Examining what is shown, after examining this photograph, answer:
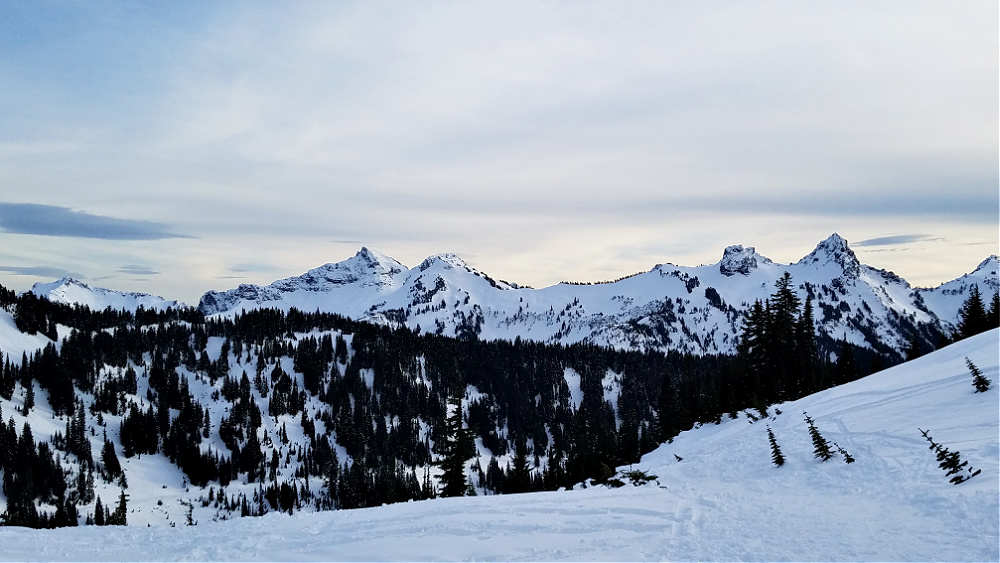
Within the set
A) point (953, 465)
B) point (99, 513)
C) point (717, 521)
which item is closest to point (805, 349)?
point (953, 465)

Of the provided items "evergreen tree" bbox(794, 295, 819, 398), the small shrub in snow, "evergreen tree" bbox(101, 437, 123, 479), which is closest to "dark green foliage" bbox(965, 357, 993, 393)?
the small shrub in snow

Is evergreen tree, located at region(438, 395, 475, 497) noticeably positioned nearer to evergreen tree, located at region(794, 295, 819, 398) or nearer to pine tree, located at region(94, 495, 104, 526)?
evergreen tree, located at region(794, 295, 819, 398)

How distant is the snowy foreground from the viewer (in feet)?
39.7

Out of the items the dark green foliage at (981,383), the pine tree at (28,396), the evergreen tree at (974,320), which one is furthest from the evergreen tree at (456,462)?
the pine tree at (28,396)

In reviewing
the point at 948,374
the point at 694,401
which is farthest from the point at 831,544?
the point at 694,401

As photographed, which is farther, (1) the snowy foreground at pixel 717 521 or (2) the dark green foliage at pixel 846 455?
(2) the dark green foliage at pixel 846 455

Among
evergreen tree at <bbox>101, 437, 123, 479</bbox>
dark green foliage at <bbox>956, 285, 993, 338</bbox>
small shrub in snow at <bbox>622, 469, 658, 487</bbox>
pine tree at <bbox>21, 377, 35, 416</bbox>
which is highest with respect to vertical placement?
dark green foliage at <bbox>956, 285, 993, 338</bbox>

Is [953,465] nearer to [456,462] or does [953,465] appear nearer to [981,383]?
[981,383]

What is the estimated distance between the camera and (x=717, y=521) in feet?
49.2

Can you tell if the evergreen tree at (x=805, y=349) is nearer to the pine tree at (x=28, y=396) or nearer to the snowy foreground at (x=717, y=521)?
the snowy foreground at (x=717, y=521)

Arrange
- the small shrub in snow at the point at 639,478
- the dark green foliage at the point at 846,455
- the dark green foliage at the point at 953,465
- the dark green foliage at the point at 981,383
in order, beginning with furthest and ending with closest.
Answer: the small shrub in snow at the point at 639,478 < the dark green foliage at the point at 981,383 < the dark green foliage at the point at 846,455 < the dark green foliage at the point at 953,465

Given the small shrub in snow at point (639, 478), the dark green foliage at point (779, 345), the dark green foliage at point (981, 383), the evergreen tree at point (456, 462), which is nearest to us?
the dark green foliage at point (981, 383)

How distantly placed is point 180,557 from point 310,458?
540 ft

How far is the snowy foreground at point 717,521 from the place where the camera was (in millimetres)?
12094
